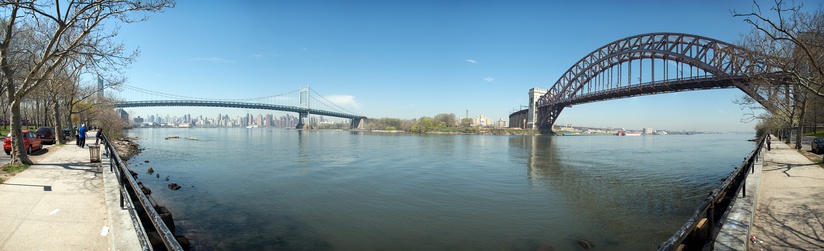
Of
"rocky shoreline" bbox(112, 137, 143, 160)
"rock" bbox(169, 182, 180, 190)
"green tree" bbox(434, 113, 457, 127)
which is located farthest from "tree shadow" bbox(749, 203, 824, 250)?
"green tree" bbox(434, 113, 457, 127)

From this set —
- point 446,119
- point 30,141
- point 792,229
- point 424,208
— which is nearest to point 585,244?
point 792,229

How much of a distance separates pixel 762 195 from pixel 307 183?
53.0ft

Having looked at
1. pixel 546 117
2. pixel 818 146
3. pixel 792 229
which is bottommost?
pixel 792 229

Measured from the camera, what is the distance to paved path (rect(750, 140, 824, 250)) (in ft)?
21.3

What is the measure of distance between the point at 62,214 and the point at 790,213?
51.1 feet

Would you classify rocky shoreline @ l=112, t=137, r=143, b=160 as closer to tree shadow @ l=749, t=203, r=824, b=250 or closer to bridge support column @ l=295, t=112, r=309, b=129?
tree shadow @ l=749, t=203, r=824, b=250

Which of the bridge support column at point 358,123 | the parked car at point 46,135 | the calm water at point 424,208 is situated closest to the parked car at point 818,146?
the calm water at point 424,208

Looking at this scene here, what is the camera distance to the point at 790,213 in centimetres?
819

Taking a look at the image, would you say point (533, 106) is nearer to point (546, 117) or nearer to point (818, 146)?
point (546, 117)

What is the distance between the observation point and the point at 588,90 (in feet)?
296

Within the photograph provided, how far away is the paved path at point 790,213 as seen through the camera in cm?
649

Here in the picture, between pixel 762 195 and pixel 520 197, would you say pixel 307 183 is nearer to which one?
pixel 520 197

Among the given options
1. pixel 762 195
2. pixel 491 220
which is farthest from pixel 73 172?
pixel 762 195

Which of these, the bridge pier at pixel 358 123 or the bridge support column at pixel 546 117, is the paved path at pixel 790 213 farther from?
the bridge pier at pixel 358 123
